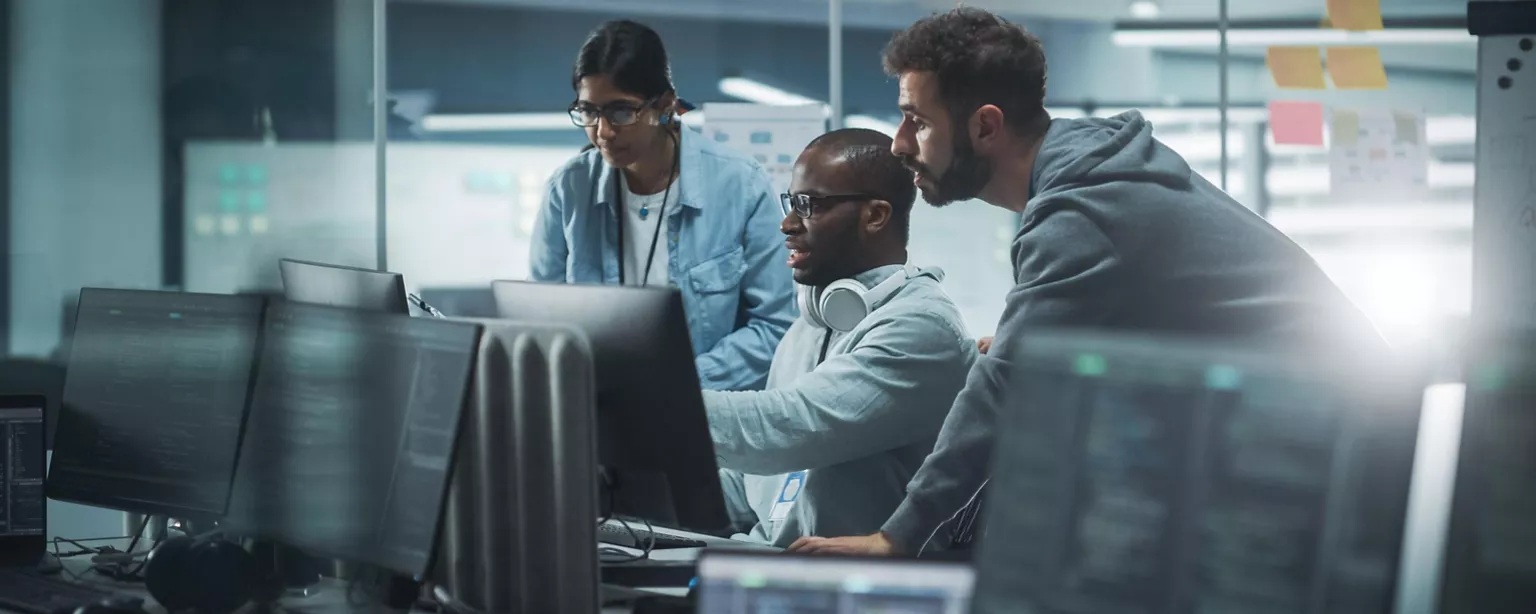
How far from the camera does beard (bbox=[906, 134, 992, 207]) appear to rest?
2049mm

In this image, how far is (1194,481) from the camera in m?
0.89

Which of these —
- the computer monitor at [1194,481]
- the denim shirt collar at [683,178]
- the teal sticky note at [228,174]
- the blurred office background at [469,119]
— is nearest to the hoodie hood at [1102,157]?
the computer monitor at [1194,481]

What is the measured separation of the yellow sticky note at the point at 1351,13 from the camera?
4.86m

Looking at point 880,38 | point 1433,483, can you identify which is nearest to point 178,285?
point 880,38

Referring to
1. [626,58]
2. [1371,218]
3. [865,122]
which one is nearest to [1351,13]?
[1371,218]

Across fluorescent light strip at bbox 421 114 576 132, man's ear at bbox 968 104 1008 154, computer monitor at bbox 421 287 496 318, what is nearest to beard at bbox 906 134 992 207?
man's ear at bbox 968 104 1008 154

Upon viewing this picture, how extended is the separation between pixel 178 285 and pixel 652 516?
3.16 metres

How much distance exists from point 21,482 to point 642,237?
46.8 inches

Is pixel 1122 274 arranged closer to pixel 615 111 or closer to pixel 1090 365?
pixel 1090 365

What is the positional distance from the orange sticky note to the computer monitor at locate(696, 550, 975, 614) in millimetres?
4056

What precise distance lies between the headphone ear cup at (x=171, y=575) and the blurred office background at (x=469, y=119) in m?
2.40

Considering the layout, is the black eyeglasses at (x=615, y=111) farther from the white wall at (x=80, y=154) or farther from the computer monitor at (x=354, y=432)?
the white wall at (x=80, y=154)

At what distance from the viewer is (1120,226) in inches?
71.7

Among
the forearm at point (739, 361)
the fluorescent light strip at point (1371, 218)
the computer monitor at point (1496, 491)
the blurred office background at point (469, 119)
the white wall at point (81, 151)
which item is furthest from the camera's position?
the fluorescent light strip at point (1371, 218)
